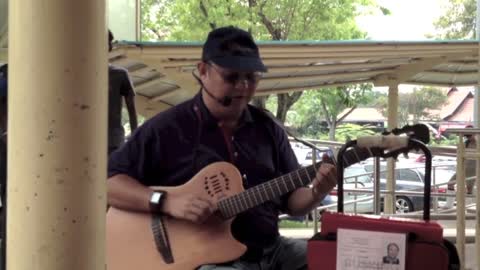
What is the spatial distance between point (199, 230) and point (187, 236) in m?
0.06

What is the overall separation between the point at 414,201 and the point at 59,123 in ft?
36.3

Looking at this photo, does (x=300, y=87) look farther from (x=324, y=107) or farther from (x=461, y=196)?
(x=324, y=107)

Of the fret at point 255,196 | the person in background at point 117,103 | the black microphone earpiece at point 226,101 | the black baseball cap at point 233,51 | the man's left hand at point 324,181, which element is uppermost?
the black baseball cap at point 233,51

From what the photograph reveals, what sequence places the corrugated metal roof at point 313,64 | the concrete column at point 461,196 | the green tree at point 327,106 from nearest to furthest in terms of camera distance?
the concrete column at point 461,196
the corrugated metal roof at point 313,64
the green tree at point 327,106

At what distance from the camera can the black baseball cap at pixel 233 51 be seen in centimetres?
278

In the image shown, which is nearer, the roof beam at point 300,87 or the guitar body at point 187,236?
the guitar body at point 187,236

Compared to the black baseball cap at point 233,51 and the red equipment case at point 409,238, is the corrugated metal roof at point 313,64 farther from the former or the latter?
the red equipment case at point 409,238

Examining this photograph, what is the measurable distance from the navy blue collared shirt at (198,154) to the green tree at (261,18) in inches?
451

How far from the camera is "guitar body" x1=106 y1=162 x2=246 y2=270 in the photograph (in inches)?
105

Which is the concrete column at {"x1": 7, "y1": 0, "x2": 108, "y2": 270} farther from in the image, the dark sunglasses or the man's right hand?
the dark sunglasses

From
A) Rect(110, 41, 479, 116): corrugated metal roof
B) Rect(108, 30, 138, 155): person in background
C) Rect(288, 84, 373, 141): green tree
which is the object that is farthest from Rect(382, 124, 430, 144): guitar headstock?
Rect(288, 84, 373, 141): green tree

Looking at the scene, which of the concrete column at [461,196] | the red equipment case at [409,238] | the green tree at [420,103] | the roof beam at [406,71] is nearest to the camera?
the red equipment case at [409,238]

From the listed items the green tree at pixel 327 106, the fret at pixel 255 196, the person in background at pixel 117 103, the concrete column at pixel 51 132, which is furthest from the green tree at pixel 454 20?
the concrete column at pixel 51 132

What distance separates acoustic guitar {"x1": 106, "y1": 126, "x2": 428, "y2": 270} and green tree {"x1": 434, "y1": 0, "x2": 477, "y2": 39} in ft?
77.7
